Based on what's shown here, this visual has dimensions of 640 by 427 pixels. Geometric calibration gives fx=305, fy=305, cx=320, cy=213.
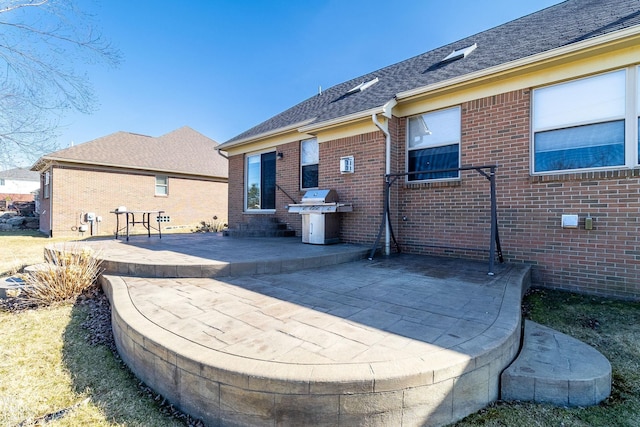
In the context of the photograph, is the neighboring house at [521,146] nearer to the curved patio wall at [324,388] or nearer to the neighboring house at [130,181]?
the curved patio wall at [324,388]

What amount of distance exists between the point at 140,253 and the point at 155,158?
13053 mm

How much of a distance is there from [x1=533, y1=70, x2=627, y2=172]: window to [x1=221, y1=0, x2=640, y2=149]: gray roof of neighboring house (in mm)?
704

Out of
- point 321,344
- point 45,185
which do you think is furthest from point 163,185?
point 321,344

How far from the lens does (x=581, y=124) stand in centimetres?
466

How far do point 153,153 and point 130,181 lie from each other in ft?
7.56

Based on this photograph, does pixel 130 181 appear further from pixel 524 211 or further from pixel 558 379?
pixel 558 379

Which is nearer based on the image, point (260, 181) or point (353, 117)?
point (353, 117)

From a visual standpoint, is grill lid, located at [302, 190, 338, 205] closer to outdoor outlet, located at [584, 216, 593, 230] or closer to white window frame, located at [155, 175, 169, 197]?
outdoor outlet, located at [584, 216, 593, 230]

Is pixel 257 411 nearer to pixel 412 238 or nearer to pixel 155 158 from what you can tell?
pixel 412 238

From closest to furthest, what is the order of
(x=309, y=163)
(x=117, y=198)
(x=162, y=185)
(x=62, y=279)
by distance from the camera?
(x=62, y=279)
(x=309, y=163)
(x=117, y=198)
(x=162, y=185)

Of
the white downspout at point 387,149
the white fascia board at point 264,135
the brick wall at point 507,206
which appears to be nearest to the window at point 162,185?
the white fascia board at point 264,135

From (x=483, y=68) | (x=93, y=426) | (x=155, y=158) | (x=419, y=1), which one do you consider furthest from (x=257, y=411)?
(x=155, y=158)

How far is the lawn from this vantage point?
2.06 meters

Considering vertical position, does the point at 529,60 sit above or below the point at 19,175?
below
